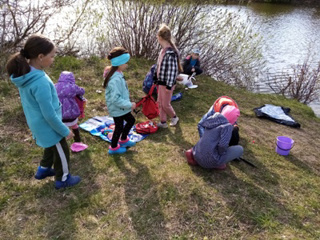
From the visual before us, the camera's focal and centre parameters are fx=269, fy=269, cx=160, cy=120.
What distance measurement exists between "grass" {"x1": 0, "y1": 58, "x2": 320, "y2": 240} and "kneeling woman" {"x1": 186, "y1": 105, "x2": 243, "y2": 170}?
0.71 feet

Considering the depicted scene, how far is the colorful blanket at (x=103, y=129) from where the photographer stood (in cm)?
424

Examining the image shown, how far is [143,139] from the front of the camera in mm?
4324

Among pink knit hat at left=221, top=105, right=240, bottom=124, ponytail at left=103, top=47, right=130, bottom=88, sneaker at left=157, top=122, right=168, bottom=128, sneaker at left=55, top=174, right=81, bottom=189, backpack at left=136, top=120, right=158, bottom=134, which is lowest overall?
sneaker at left=157, top=122, right=168, bottom=128

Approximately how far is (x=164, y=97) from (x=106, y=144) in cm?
121

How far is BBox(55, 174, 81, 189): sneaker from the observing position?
10.1 feet

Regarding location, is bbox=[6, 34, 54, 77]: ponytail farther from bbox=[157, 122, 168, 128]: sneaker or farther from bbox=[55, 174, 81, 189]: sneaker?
bbox=[157, 122, 168, 128]: sneaker

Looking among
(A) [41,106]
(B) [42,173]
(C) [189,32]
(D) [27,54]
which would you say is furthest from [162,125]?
(C) [189,32]

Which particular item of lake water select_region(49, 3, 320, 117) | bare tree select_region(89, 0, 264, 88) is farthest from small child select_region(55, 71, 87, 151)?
lake water select_region(49, 3, 320, 117)

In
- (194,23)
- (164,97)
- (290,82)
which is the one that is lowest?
(290,82)

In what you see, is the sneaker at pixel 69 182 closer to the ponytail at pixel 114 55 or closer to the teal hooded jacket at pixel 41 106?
the teal hooded jacket at pixel 41 106

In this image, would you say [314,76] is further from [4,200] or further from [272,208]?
[4,200]

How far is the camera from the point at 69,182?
313cm

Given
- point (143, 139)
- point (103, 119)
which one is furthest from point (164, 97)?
point (103, 119)

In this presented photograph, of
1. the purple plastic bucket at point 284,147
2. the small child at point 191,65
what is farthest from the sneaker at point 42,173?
the small child at point 191,65
